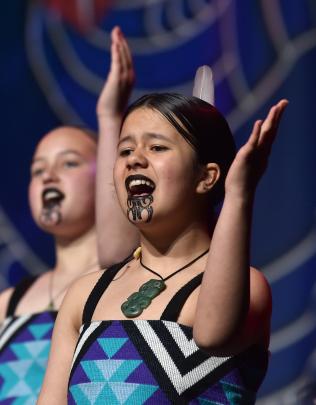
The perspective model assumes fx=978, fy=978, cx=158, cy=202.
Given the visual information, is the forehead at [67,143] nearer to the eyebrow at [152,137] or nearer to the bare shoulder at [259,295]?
the eyebrow at [152,137]

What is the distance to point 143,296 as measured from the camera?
1.59m

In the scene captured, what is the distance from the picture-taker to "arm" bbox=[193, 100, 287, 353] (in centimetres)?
141

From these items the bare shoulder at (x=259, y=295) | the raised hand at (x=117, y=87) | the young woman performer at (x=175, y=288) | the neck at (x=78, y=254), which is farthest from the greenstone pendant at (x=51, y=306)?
the bare shoulder at (x=259, y=295)

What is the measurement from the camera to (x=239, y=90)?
2803mm

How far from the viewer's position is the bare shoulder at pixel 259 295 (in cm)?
153

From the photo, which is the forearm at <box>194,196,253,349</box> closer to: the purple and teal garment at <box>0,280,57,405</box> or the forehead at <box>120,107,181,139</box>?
the forehead at <box>120,107,181,139</box>

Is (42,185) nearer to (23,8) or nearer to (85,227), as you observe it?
(85,227)

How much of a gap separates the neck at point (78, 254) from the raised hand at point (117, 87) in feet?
1.67

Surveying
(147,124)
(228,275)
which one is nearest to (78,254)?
(147,124)

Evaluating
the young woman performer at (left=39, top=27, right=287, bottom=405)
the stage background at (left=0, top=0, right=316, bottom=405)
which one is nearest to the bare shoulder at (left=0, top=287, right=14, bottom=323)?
the stage background at (left=0, top=0, right=316, bottom=405)

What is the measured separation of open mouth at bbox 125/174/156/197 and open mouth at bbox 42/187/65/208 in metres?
0.89

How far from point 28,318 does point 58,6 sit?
120 cm

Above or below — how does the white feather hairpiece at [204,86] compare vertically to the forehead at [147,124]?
above

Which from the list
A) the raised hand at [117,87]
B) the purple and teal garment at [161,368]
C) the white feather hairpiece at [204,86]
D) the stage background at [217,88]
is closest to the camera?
the purple and teal garment at [161,368]
